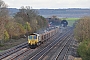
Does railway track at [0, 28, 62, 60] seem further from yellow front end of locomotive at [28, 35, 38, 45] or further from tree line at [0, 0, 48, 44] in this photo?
tree line at [0, 0, 48, 44]

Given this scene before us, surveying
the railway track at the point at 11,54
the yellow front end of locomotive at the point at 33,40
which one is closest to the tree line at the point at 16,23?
the yellow front end of locomotive at the point at 33,40

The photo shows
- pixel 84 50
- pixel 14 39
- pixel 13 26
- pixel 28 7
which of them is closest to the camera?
pixel 84 50

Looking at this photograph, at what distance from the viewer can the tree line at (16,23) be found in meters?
71.8

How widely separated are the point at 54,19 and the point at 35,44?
5080 inches

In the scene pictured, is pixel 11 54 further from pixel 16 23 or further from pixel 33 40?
pixel 16 23

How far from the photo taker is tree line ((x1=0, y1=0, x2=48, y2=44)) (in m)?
71.8

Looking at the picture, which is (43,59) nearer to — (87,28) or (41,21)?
(87,28)

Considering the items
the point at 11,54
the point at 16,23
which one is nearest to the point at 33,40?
the point at 11,54

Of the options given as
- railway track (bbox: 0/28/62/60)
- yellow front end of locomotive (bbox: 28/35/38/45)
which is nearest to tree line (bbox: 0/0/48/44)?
yellow front end of locomotive (bbox: 28/35/38/45)

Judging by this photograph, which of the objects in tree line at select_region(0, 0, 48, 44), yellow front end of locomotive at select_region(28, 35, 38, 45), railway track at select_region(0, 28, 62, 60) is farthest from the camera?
tree line at select_region(0, 0, 48, 44)

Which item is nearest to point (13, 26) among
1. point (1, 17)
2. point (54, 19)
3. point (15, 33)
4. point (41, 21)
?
point (15, 33)

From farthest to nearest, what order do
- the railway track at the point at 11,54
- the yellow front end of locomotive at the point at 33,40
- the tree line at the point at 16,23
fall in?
1. the tree line at the point at 16,23
2. the yellow front end of locomotive at the point at 33,40
3. the railway track at the point at 11,54

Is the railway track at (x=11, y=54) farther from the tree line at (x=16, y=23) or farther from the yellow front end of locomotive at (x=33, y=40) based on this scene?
the tree line at (x=16, y=23)

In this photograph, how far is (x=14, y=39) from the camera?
8431 centimetres
